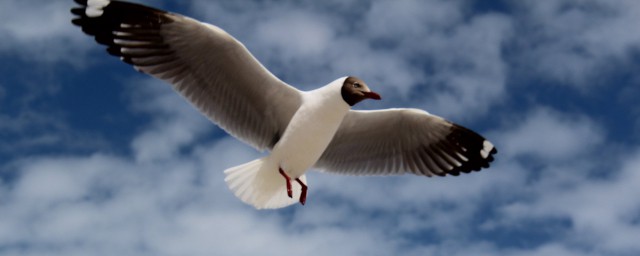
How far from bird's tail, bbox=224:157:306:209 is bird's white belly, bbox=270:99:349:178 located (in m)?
0.16

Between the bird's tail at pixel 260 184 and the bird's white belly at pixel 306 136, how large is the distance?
164mm

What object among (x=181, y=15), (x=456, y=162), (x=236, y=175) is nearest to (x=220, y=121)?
(x=236, y=175)

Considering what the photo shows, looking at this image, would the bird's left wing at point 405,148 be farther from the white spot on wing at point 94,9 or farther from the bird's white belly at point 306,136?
the white spot on wing at point 94,9

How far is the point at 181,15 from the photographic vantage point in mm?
6398

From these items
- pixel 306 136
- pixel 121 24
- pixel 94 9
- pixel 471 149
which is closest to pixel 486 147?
pixel 471 149

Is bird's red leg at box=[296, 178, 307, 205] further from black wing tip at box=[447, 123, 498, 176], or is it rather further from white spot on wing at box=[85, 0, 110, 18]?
white spot on wing at box=[85, 0, 110, 18]

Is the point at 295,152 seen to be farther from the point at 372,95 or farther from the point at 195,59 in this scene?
the point at 195,59

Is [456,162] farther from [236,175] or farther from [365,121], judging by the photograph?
[236,175]

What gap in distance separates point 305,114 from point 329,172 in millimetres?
1031

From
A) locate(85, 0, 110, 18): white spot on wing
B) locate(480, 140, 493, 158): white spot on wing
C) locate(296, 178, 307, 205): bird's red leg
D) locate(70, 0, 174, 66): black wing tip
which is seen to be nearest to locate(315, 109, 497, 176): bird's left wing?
locate(480, 140, 493, 158): white spot on wing

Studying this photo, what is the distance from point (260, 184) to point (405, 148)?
1.30 m

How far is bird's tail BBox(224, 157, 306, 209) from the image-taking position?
670 cm

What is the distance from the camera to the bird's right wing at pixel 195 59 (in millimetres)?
6387

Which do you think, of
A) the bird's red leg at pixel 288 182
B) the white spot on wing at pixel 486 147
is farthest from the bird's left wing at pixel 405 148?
the bird's red leg at pixel 288 182
